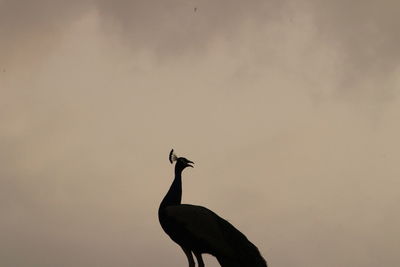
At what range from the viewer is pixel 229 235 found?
38.7 metres

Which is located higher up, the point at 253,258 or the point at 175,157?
the point at 175,157

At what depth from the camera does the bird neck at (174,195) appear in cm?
3941

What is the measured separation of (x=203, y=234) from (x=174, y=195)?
149 cm

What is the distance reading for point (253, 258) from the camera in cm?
3806

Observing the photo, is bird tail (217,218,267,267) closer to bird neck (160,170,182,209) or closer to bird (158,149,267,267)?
bird (158,149,267,267)

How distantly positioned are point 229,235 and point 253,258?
1019mm

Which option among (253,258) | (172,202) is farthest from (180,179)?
(253,258)

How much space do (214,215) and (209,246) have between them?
0.98 meters

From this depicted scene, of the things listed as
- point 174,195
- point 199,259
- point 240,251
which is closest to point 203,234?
point 199,259

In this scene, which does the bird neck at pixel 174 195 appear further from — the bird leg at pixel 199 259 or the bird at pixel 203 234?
the bird leg at pixel 199 259

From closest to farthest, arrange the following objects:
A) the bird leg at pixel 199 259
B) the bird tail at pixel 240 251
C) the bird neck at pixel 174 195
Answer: the bird tail at pixel 240 251 → the bird leg at pixel 199 259 → the bird neck at pixel 174 195

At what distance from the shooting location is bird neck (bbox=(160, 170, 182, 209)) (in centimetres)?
3941

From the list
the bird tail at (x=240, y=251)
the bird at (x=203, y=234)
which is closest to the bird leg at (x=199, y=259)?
the bird at (x=203, y=234)

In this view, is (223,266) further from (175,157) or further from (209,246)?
(175,157)
